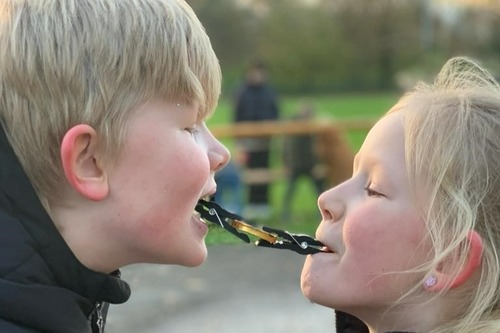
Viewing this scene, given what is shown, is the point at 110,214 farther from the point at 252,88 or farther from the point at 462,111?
the point at 252,88

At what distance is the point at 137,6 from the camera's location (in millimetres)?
1606

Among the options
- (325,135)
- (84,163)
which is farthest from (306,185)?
(84,163)

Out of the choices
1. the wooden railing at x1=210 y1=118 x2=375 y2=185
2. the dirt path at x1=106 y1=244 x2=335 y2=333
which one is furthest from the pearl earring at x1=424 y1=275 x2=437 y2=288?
the wooden railing at x1=210 y1=118 x2=375 y2=185

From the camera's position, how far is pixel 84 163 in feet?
5.17

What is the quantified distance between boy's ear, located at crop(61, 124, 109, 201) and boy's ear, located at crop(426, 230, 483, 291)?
700 millimetres

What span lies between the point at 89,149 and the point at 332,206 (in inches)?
22.1

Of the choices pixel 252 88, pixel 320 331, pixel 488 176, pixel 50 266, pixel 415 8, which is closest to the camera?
pixel 50 266

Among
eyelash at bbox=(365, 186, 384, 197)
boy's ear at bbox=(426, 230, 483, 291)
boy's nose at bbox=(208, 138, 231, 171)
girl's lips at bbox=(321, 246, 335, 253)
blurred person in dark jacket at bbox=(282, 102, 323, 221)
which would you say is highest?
boy's nose at bbox=(208, 138, 231, 171)

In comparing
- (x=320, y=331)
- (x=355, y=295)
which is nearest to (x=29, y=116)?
(x=355, y=295)

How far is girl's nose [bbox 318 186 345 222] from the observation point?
5.89 feet

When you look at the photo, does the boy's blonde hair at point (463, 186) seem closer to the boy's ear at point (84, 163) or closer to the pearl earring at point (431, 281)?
the pearl earring at point (431, 281)

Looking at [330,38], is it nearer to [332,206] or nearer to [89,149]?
[332,206]

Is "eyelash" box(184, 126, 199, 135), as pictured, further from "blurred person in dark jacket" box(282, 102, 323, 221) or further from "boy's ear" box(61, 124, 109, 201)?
"blurred person in dark jacket" box(282, 102, 323, 221)

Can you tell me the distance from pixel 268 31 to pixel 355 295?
5101cm
